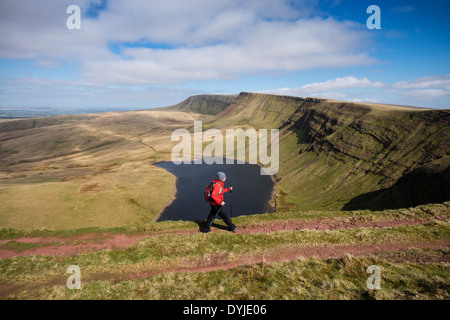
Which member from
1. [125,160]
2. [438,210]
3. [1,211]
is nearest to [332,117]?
[438,210]

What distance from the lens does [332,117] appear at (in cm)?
14238

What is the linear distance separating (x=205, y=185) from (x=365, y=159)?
77.3m

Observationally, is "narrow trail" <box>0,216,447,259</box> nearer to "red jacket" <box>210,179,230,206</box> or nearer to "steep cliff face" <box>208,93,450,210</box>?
"red jacket" <box>210,179,230,206</box>

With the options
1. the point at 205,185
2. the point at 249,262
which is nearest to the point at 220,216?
the point at 249,262

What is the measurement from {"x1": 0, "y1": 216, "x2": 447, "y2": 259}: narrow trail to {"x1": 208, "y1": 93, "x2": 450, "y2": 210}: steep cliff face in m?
43.7

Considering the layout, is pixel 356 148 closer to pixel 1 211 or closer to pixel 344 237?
pixel 344 237

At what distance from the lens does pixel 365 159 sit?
95.6m

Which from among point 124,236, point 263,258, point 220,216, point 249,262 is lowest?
point 124,236

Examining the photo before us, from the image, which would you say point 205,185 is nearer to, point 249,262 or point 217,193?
point 217,193

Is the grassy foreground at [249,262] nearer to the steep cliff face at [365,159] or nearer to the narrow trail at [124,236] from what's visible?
the narrow trail at [124,236]

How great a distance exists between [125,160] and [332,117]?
14932 centimetres

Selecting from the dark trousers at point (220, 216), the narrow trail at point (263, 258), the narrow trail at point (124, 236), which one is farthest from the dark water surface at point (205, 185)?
the narrow trail at point (263, 258)

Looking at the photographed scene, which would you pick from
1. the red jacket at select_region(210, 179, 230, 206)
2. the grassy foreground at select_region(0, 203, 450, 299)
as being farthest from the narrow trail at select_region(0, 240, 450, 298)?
the red jacket at select_region(210, 179, 230, 206)

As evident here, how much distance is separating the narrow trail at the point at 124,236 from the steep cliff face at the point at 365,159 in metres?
43.7
